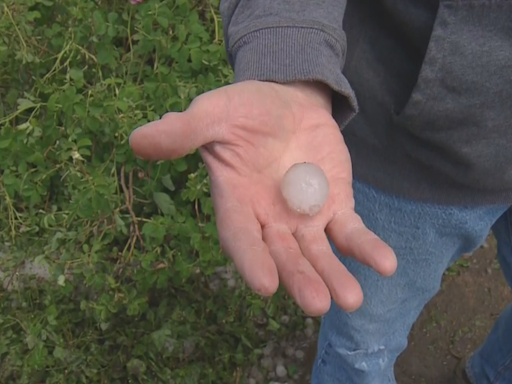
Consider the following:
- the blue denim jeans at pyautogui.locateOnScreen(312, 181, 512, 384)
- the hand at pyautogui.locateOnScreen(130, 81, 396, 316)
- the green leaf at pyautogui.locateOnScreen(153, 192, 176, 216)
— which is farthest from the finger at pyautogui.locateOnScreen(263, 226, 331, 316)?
the green leaf at pyautogui.locateOnScreen(153, 192, 176, 216)

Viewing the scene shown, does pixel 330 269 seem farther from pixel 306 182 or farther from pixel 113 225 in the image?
pixel 113 225

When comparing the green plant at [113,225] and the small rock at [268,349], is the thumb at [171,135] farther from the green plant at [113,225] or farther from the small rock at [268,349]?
the small rock at [268,349]

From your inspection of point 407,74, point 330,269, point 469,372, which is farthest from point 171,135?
point 469,372

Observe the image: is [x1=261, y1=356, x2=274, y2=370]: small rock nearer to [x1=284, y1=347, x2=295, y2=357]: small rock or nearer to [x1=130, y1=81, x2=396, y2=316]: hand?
[x1=284, y1=347, x2=295, y2=357]: small rock

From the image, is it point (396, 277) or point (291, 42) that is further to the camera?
point (396, 277)

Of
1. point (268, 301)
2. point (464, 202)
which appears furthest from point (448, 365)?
point (464, 202)
